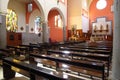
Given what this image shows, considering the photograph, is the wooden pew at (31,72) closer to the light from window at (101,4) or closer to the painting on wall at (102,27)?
the painting on wall at (102,27)

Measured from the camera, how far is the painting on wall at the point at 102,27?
1888cm

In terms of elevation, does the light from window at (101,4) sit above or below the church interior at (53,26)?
above

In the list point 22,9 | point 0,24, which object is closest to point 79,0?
point 22,9

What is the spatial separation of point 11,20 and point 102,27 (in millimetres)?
11626

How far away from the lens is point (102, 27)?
19469mm

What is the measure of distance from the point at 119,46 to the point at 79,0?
1613cm

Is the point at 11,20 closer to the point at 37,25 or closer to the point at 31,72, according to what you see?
the point at 37,25

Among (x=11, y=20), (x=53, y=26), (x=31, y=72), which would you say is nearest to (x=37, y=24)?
(x=53, y=26)

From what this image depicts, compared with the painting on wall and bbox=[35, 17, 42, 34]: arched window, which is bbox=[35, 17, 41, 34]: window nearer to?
bbox=[35, 17, 42, 34]: arched window

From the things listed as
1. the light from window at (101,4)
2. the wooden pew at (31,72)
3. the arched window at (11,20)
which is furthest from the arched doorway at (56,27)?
the wooden pew at (31,72)

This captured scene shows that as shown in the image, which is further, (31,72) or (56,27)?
(56,27)

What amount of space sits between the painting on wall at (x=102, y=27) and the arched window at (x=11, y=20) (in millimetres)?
10369

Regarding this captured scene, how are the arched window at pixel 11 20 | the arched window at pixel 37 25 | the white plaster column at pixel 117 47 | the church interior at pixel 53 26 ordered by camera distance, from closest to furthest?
the white plaster column at pixel 117 47
the church interior at pixel 53 26
the arched window at pixel 11 20
the arched window at pixel 37 25

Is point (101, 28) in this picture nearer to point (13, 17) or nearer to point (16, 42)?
point (13, 17)
